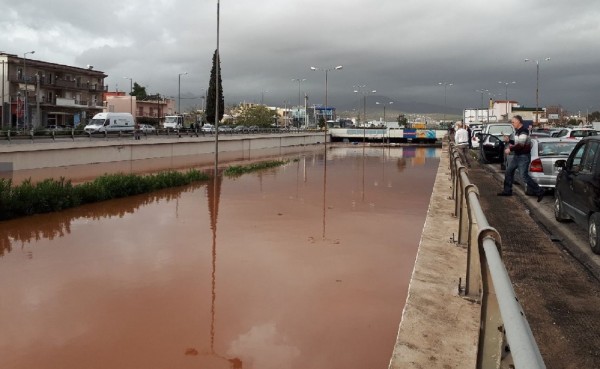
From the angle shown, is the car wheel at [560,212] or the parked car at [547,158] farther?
the parked car at [547,158]

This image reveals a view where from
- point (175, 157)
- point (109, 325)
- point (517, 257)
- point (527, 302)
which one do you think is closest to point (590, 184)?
point (517, 257)

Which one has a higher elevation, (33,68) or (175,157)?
(33,68)

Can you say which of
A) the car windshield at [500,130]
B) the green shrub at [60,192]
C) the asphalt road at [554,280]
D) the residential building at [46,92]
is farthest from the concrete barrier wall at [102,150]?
the asphalt road at [554,280]

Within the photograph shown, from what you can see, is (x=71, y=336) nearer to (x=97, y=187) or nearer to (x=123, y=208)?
(x=123, y=208)

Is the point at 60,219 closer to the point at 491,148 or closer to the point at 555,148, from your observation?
the point at 555,148

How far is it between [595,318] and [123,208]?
13529 millimetres

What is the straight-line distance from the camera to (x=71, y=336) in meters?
5.67

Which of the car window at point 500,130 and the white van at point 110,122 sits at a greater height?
the white van at point 110,122

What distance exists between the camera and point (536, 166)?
11.6 m

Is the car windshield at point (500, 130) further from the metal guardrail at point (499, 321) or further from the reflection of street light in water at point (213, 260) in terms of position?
the metal guardrail at point (499, 321)

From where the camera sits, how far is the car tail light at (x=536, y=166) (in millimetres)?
11539

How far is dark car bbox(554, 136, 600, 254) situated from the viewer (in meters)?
6.69

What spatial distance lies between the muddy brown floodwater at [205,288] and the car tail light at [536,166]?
9.54 feet

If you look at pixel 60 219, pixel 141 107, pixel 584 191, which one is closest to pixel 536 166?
pixel 584 191
